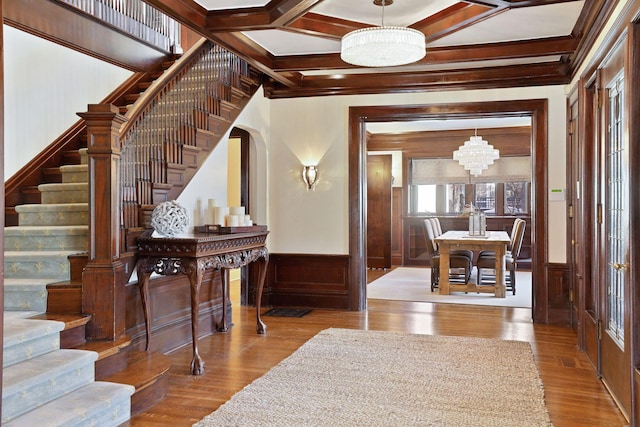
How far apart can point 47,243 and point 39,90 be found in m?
1.86

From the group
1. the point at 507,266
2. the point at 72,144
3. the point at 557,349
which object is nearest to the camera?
the point at 557,349

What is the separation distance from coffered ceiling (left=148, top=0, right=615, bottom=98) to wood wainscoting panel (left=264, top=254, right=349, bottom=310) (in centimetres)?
Answer: 200

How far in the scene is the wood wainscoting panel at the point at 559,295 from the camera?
5.62m

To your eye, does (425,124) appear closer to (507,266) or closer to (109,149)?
(507,266)

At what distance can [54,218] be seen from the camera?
4.32 meters

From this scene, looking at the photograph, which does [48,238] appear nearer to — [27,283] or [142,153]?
[27,283]

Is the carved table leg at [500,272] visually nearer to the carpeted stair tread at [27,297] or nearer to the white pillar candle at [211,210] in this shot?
the white pillar candle at [211,210]

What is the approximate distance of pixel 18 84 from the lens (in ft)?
15.9

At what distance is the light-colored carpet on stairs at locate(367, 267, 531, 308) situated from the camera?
275 inches

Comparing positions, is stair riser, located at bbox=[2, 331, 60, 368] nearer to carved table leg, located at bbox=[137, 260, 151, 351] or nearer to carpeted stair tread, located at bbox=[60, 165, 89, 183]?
carved table leg, located at bbox=[137, 260, 151, 351]

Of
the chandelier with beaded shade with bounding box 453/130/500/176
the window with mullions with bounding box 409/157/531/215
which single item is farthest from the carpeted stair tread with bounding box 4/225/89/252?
the window with mullions with bounding box 409/157/531/215

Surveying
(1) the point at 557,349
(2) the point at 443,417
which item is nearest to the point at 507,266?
(1) the point at 557,349

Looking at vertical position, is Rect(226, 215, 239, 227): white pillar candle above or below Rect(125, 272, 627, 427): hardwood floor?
above

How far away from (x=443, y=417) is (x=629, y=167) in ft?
5.54
